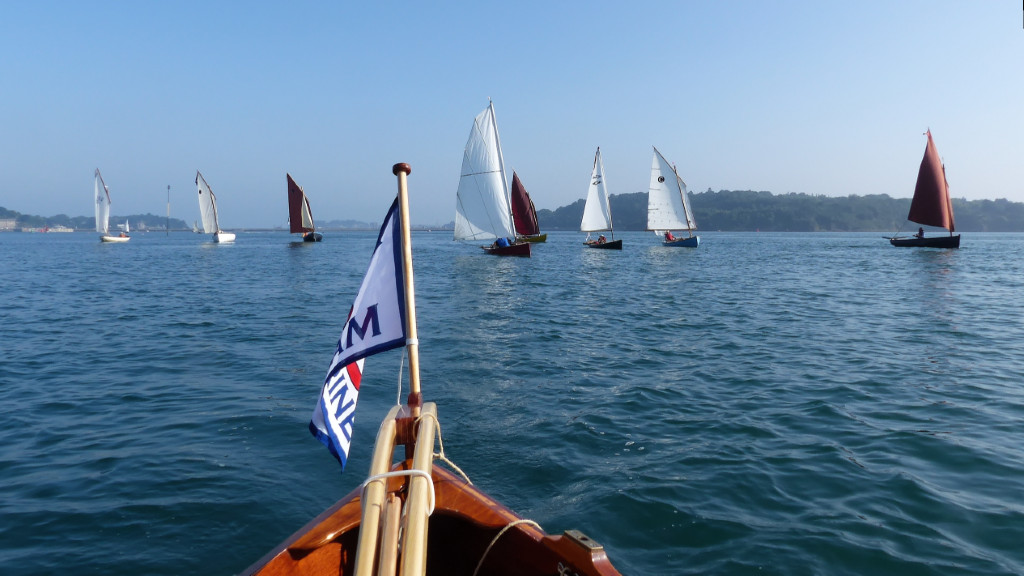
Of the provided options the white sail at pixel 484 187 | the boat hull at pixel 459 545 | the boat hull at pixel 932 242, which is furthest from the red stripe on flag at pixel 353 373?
the boat hull at pixel 932 242

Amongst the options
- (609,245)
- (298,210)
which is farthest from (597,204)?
(298,210)

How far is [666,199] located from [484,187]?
84.1 ft

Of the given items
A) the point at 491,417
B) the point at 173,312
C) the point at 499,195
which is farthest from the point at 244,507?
the point at 499,195

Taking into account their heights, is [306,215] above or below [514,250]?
above

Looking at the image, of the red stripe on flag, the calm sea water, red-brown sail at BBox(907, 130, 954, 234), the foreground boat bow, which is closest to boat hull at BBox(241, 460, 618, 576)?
the foreground boat bow

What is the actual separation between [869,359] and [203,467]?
1341 cm

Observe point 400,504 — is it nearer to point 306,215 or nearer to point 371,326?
point 371,326

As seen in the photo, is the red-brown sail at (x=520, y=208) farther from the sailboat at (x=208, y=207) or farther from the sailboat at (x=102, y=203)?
the sailboat at (x=102, y=203)

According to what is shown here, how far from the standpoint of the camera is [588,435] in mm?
8742

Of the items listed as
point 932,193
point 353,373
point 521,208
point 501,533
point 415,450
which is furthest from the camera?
point 521,208

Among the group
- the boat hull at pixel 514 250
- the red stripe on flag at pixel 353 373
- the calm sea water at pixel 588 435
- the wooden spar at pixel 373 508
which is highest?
the boat hull at pixel 514 250

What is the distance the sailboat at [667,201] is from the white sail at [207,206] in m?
62.6

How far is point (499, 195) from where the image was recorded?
163 ft

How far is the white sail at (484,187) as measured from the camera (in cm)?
4884
